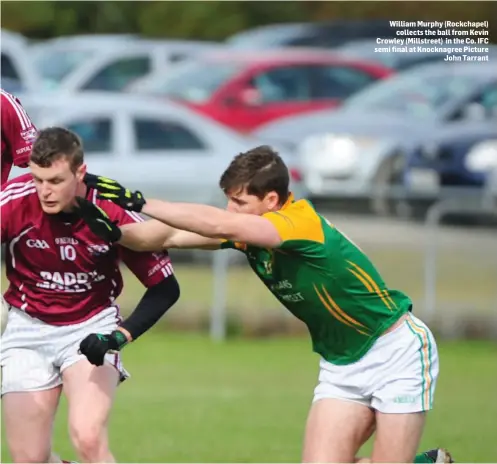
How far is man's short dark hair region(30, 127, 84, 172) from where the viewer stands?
20.7 feet

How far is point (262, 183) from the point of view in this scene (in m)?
6.48

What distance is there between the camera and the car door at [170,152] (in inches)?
665

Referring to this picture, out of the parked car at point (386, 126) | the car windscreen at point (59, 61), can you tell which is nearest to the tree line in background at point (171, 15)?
the car windscreen at point (59, 61)

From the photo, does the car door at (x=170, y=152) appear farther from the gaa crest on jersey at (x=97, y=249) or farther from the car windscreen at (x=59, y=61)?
the gaa crest on jersey at (x=97, y=249)

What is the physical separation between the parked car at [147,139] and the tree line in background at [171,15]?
1056 cm

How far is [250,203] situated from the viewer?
6.52 meters

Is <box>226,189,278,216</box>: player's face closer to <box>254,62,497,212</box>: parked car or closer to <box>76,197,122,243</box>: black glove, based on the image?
<box>76,197,122,243</box>: black glove

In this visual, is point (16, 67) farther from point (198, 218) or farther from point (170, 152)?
point (198, 218)

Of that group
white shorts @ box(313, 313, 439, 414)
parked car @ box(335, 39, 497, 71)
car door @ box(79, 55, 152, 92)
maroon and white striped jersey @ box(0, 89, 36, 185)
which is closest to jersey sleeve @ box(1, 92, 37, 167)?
maroon and white striped jersey @ box(0, 89, 36, 185)

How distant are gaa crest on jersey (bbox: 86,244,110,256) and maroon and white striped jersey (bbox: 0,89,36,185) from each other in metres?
0.66

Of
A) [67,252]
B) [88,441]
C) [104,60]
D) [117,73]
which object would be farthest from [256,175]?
[117,73]

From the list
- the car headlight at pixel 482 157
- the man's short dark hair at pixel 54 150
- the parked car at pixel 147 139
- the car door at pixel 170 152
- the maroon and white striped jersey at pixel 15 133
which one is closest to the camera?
the man's short dark hair at pixel 54 150

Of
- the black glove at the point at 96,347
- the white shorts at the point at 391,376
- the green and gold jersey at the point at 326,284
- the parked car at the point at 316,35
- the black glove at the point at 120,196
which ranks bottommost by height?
the white shorts at the point at 391,376

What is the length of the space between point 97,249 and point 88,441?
889 millimetres
